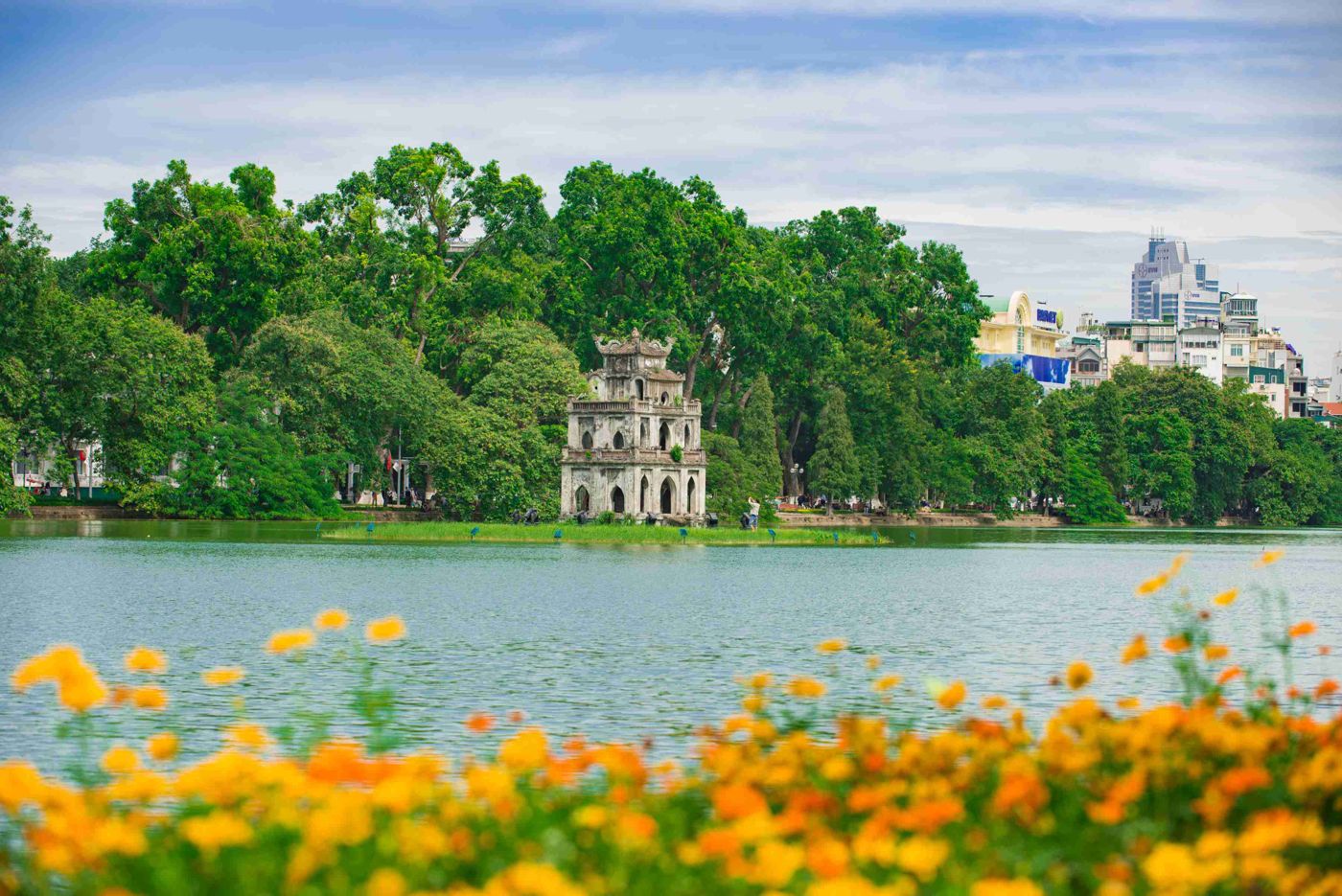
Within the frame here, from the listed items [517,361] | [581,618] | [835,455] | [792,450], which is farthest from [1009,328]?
[581,618]

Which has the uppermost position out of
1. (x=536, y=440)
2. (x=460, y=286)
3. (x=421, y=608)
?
(x=460, y=286)

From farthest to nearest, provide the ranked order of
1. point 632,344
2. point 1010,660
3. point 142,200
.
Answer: point 142,200 < point 632,344 < point 1010,660

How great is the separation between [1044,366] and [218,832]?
16197 cm

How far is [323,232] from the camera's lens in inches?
3895

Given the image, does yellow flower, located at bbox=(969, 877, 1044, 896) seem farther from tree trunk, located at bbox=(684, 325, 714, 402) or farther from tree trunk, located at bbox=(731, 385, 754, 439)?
tree trunk, located at bbox=(731, 385, 754, 439)

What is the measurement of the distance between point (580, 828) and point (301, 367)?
7321 cm

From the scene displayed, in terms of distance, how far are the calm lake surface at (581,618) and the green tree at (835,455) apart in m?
29.6

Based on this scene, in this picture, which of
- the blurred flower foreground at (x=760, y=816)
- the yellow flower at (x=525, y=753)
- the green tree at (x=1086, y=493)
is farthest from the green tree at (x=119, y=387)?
the yellow flower at (x=525, y=753)

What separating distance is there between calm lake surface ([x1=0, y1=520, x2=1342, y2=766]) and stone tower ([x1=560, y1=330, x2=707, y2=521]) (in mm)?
8117

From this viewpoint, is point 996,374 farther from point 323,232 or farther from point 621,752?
point 621,752

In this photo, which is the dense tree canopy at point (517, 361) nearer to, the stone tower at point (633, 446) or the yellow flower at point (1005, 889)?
the stone tower at point (633, 446)

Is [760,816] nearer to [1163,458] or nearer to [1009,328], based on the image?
[1163,458]

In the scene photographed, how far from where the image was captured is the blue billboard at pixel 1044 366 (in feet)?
533

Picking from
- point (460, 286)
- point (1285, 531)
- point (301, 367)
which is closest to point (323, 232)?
point (460, 286)
